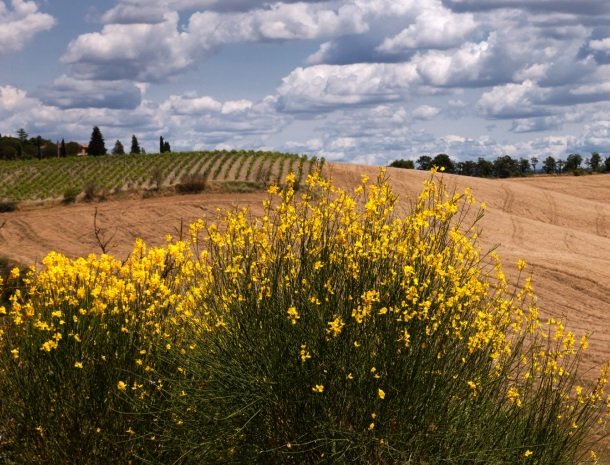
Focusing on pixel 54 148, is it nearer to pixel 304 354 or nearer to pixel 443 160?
pixel 443 160

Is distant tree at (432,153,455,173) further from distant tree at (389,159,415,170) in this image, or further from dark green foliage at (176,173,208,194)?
dark green foliage at (176,173,208,194)

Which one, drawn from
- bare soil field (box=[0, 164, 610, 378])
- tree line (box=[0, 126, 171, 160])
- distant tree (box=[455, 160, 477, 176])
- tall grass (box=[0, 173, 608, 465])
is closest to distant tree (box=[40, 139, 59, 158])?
tree line (box=[0, 126, 171, 160])

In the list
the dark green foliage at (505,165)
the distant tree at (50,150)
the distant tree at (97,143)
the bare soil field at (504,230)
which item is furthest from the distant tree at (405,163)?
the distant tree at (50,150)

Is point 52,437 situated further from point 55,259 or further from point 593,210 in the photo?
point 593,210

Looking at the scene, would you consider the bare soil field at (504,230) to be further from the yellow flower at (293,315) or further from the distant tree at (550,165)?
the distant tree at (550,165)

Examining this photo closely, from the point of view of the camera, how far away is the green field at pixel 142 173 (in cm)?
3155

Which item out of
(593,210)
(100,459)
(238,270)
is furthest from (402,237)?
(593,210)

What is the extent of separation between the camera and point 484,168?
7100 cm

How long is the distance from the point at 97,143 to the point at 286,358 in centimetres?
8266

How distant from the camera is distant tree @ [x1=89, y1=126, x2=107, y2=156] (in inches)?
3327

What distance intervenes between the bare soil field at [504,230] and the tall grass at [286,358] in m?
8.25

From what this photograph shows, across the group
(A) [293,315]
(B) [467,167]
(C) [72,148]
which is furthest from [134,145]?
(A) [293,315]

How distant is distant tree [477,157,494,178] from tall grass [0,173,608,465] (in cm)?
6411

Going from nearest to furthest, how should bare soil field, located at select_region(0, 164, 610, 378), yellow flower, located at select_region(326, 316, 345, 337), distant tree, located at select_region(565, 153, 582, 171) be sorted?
yellow flower, located at select_region(326, 316, 345, 337)
bare soil field, located at select_region(0, 164, 610, 378)
distant tree, located at select_region(565, 153, 582, 171)
